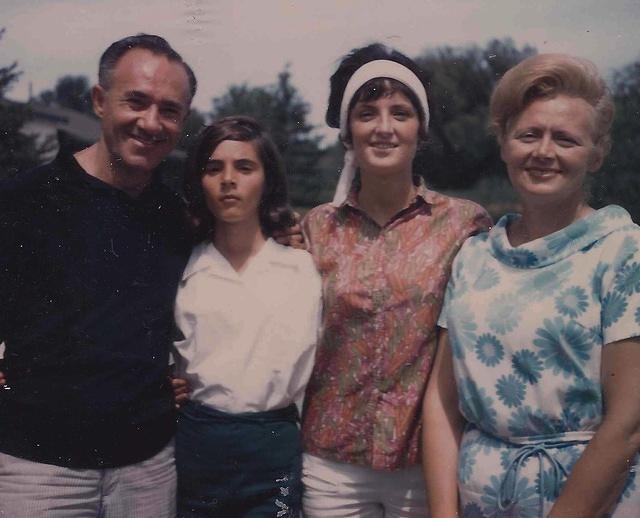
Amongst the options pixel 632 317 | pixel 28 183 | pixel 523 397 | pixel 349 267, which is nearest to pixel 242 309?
pixel 349 267

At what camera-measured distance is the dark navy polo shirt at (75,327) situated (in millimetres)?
2412

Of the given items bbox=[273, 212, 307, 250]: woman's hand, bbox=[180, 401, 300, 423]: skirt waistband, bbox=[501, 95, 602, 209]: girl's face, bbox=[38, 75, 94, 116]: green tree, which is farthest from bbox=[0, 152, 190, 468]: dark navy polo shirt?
bbox=[38, 75, 94, 116]: green tree

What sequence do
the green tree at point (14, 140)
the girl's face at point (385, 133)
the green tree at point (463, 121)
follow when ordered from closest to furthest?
1. the girl's face at point (385, 133)
2. the green tree at point (14, 140)
3. the green tree at point (463, 121)

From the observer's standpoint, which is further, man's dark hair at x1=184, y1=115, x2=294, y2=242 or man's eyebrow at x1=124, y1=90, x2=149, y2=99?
man's dark hair at x1=184, y1=115, x2=294, y2=242

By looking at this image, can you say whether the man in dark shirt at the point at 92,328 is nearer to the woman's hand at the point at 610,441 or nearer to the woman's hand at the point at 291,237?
the woman's hand at the point at 291,237

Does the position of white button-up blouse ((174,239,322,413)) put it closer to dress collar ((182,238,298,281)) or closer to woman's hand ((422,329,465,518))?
dress collar ((182,238,298,281))

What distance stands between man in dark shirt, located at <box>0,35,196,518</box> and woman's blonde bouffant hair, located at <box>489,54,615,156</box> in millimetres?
1251

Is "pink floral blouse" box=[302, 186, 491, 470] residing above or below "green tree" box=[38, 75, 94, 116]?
below

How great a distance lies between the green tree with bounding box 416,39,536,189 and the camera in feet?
49.3

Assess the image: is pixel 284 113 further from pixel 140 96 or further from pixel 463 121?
pixel 140 96

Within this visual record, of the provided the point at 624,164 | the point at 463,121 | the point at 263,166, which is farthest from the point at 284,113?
the point at 263,166

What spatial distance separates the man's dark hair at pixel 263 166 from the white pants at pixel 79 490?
0.93 meters

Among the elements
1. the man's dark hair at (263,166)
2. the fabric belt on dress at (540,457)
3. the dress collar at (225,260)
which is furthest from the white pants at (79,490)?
the fabric belt on dress at (540,457)

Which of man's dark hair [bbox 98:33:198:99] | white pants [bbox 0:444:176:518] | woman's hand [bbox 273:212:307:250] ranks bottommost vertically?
white pants [bbox 0:444:176:518]
